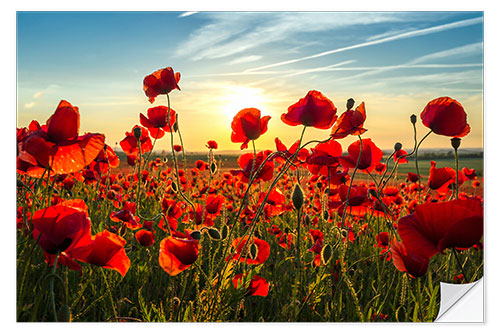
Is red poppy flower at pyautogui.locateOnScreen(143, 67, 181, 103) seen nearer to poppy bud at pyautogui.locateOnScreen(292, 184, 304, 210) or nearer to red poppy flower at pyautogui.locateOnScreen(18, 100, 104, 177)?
red poppy flower at pyautogui.locateOnScreen(18, 100, 104, 177)

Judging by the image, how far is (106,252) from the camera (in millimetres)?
1164

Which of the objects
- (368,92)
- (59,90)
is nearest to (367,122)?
(368,92)

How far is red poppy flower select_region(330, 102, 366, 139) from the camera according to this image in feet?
4.83

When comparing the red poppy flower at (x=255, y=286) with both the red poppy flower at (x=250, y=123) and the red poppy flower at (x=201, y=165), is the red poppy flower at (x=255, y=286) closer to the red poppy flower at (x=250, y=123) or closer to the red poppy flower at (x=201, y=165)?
the red poppy flower at (x=250, y=123)

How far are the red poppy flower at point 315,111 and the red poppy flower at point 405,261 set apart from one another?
46 centimetres

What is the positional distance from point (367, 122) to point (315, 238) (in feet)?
1.81

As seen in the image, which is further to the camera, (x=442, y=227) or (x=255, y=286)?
(x=255, y=286)

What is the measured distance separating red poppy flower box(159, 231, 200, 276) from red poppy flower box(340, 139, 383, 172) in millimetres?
716

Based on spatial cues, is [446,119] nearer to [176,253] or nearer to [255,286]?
[255,286]

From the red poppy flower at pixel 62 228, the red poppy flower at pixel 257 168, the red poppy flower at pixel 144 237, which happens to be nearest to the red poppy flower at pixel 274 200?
the red poppy flower at pixel 257 168

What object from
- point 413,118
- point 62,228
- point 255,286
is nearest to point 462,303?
point 413,118

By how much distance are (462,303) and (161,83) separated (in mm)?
1506

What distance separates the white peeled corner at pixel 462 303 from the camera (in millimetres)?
1743

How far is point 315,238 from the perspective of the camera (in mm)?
1888
